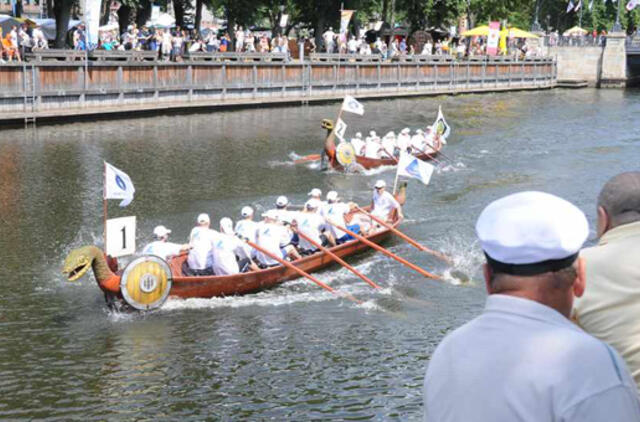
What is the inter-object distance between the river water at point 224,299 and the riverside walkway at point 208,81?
1502 millimetres

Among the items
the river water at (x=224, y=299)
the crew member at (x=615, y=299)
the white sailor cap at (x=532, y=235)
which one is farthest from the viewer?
the river water at (x=224, y=299)

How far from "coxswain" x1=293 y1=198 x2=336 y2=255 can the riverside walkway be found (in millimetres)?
20840

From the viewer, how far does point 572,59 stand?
75125mm

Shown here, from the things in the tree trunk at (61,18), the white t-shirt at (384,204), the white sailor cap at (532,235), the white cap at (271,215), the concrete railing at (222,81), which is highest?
the tree trunk at (61,18)

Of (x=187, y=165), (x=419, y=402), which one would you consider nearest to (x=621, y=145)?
(x=187, y=165)

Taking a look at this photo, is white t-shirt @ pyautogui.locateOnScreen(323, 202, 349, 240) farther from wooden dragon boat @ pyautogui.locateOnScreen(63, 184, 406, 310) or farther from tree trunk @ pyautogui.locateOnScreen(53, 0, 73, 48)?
tree trunk @ pyautogui.locateOnScreen(53, 0, 73, 48)

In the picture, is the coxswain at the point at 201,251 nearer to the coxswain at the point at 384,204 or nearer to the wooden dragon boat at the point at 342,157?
the coxswain at the point at 384,204

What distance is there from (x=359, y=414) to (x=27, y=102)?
28469 millimetres

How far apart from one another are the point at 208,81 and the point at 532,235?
42560 millimetres

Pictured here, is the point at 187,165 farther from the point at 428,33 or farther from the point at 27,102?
the point at 428,33

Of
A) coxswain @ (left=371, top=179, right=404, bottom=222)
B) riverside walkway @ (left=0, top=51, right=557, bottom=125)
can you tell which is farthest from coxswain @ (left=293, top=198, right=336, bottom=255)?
riverside walkway @ (left=0, top=51, right=557, bottom=125)

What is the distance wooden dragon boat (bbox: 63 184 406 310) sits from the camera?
47.0 ft

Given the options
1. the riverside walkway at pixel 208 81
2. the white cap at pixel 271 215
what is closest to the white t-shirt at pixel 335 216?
the white cap at pixel 271 215

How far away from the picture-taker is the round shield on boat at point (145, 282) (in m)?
14.6
